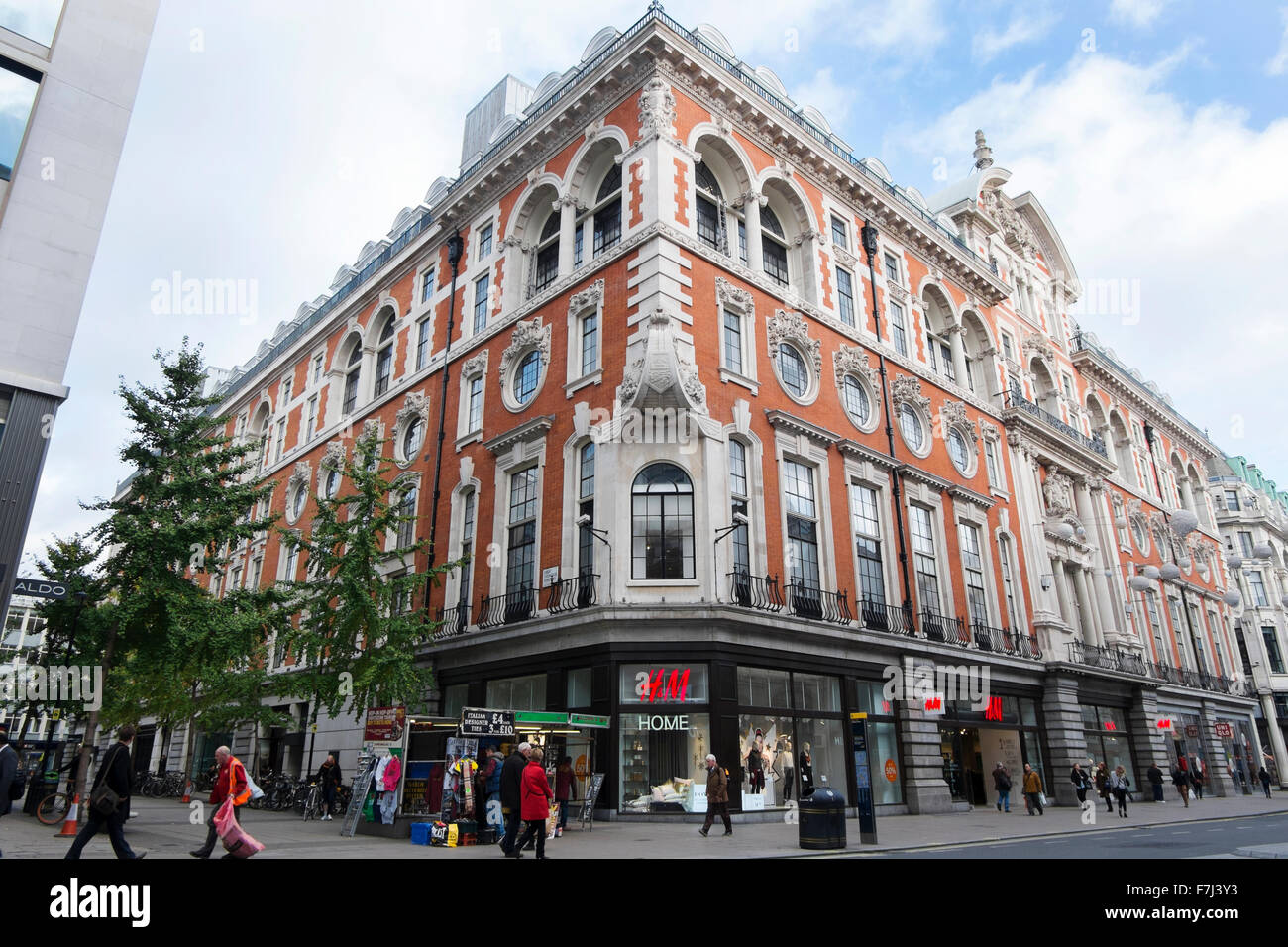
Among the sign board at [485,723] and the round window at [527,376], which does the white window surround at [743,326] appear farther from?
the sign board at [485,723]

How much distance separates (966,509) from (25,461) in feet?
91.1

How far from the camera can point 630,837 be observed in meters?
16.0

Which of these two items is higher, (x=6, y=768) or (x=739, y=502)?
(x=739, y=502)

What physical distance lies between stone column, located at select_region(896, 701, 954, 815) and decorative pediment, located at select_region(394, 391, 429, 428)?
63.2 feet

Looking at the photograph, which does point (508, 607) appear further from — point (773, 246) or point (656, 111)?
point (656, 111)

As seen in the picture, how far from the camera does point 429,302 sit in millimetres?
32656

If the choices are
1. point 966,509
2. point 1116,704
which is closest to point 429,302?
point 966,509

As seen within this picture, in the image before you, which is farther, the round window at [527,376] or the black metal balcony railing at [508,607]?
the round window at [527,376]

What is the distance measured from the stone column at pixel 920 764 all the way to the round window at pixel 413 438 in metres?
19.0

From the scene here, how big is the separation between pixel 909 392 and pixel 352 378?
24662mm

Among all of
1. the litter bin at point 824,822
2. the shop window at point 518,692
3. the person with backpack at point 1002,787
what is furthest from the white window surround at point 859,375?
the litter bin at point 824,822

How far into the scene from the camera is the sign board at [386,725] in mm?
16766

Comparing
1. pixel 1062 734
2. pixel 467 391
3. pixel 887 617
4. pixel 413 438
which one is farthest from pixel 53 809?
pixel 1062 734
